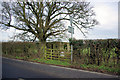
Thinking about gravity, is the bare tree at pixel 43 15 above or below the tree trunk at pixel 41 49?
above

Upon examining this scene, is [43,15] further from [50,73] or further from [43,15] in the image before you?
[50,73]

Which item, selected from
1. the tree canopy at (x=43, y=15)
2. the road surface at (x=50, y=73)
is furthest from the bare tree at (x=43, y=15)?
the road surface at (x=50, y=73)

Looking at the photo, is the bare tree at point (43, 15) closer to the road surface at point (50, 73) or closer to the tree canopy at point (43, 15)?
the tree canopy at point (43, 15)

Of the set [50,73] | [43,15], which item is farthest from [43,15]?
[50,73]

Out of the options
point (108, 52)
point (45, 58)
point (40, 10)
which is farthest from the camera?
point (40, 10)

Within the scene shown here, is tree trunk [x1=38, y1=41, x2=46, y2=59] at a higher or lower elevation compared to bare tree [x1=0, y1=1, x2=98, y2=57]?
lower

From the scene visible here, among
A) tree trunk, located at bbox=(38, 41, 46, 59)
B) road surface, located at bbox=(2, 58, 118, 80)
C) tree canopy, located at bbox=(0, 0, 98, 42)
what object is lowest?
road surface, located at bbox=(2, 58, 118, 80)

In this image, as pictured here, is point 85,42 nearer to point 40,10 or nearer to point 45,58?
point 45,58

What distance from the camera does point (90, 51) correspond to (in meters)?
8.99

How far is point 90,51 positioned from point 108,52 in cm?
132

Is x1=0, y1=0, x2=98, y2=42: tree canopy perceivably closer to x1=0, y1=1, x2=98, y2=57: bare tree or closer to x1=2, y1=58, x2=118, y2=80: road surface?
x1=0, y1=1, x2=98, y2=57: bare tree

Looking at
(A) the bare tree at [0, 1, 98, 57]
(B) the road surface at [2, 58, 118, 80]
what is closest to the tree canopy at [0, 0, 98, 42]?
(A) the bare tree at [0, 1, 98, 57]

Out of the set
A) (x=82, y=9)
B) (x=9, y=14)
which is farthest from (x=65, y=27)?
(x=9, y=14)

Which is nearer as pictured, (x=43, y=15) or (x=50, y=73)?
(x=50, y=73)
